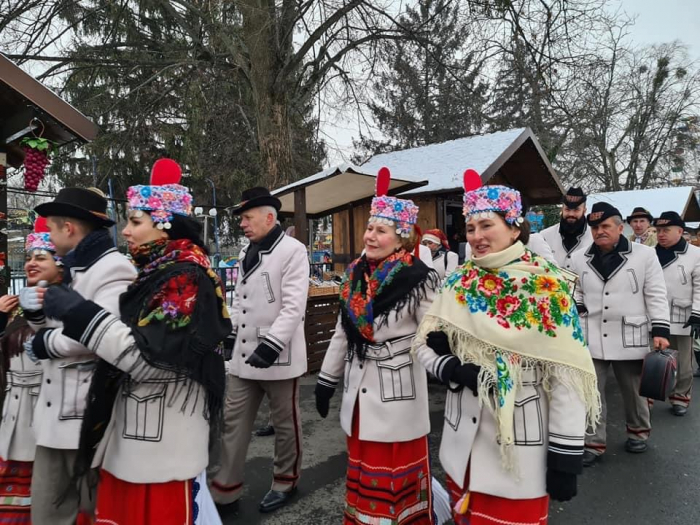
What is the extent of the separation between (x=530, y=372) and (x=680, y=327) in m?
4.43

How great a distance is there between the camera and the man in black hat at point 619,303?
12.1 feet

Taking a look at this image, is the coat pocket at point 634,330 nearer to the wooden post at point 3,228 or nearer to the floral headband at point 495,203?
the floral headband at point 495,203

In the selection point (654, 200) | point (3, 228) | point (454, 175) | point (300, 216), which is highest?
point (654, 200)

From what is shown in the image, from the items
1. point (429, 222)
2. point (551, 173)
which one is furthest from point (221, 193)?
point (551, 173)

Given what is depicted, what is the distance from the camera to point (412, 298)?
2.50 metres

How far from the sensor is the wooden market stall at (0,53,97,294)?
3070mm

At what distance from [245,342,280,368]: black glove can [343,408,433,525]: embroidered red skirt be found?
2.05 ft

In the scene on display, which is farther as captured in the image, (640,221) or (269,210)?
(640,221)

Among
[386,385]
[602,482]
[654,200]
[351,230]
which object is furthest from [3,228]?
[654,200]

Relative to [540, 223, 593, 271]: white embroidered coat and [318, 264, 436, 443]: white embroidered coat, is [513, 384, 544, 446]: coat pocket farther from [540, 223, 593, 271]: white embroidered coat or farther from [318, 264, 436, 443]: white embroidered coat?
[540, 223, 593, 271]: white embroidered coat

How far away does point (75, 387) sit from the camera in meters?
2.06

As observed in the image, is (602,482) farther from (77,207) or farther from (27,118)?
(27,118)

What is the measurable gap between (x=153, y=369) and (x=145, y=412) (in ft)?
0.67

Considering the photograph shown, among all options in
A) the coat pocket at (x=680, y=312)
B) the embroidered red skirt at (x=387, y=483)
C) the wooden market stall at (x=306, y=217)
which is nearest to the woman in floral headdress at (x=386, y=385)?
the embroidered red skirt at (x=387, y=483)
